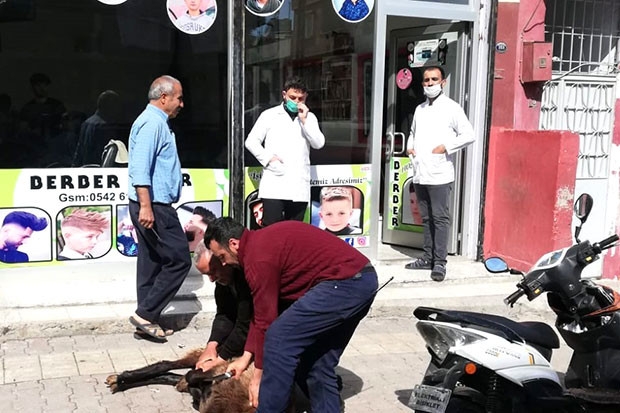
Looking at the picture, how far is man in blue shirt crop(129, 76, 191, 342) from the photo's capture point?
535 centimetres

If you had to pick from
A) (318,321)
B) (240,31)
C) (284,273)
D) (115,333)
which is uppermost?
(240,31)

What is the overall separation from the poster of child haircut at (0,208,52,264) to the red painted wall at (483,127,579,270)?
176 inches

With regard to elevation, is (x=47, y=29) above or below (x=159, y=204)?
above

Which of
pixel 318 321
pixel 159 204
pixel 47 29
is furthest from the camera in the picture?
pixel 47 29

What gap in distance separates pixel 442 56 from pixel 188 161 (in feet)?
10.1

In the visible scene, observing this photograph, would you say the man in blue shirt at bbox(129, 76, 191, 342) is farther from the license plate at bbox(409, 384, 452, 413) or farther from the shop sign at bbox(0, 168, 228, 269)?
the license plate at bbox(409, 384, 452, 413)

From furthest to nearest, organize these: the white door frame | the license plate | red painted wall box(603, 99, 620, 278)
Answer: red painted wall box(603, 99, 620, 278) < the white door frame < the license plate

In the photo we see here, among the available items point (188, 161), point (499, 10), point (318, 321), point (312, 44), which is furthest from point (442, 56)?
point (318, 321)

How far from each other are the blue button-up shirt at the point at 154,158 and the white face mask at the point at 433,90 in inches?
111

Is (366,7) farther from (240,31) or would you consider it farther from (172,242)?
(172,242)

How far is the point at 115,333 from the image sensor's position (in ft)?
18.7

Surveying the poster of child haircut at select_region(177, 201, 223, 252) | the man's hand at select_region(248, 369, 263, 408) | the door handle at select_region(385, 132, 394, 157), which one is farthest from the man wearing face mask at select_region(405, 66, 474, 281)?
the man's hand at select_region(248, 369, 263, 408)

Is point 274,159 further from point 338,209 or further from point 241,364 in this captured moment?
point 241,364

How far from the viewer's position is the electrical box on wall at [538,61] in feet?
24.1
